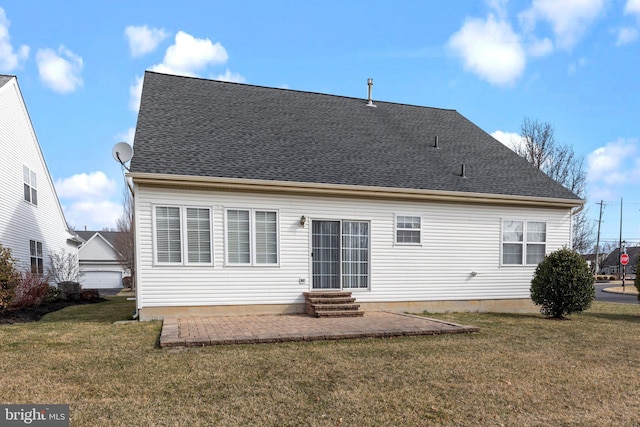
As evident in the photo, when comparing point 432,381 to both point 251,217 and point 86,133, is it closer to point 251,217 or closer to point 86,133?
point 251,217

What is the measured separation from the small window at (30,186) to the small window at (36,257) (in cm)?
171

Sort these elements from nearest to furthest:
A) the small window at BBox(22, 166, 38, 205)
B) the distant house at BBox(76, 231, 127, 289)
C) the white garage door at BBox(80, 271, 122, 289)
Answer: the small window at BBox(22, 166, 38, 205) < the white garage door at BBox(80, 271, 122, 289) < the distant house at BBox(76, 231, 127, 289)

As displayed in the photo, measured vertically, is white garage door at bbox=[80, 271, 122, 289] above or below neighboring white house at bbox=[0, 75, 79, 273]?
below

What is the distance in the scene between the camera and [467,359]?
17.7 feet

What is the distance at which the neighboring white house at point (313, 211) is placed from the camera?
8.49 metres

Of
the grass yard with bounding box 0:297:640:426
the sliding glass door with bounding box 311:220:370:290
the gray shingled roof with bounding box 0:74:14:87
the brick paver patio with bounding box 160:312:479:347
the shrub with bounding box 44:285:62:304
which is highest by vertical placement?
the gray shingled roof with bounding box 0:74:14:87

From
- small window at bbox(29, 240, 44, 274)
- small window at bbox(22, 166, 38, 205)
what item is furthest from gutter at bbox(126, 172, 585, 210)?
small window at bbox(29, 240, 44, 274)

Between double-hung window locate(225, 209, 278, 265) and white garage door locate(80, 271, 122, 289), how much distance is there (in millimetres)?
27852

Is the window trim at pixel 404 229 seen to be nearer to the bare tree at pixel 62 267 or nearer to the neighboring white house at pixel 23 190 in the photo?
the neighboring white house at pixel 23 190

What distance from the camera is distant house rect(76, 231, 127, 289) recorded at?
31.5 meters

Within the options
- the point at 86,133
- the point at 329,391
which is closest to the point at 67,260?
the point at 86,133

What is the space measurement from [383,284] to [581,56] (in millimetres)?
8855

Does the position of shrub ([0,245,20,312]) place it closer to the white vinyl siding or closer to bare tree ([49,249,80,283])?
the white vinyl siding

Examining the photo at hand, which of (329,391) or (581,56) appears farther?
(581,56)
